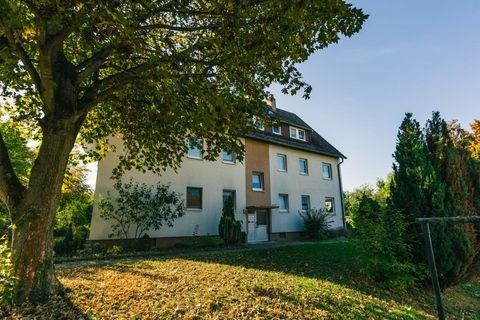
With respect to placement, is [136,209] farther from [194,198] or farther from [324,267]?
[324,267]

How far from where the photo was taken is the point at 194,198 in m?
17.0

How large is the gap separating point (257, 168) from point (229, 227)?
5.12 metres

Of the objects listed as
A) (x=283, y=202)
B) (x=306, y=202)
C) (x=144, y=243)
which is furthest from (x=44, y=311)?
(x=306, y=202)

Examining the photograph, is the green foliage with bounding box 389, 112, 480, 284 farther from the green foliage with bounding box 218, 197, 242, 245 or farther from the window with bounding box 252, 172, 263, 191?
the window with bounding box 252, 172, 263, 191

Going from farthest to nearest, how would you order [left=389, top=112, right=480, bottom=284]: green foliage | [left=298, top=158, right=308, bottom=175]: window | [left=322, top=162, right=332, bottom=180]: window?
[left=322, top=162, right=332, bottom=180]: window, [left=298, top=158, right=308, bottom=175]: window, [left=389, top=112, right=480, bottom=284]: green foliage

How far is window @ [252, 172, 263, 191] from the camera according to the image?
19891 mm

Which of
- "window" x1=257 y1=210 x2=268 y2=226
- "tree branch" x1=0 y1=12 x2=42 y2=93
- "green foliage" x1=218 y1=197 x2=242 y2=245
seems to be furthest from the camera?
"window" x1=257 y1=210 x2=268 y2=226

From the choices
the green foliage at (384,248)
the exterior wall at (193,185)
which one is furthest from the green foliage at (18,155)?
the green foliage at (384,248)

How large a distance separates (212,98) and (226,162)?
13841mm

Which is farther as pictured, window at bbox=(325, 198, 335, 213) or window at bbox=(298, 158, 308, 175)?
window at bbox=(325, 198, 335, 213)

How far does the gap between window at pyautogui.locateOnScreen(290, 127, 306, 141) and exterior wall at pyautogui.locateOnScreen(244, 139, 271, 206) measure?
3.94 m

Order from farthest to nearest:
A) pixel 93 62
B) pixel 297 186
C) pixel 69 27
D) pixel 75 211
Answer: pixel 297 186 < pixel 75 211 < pixel 93 62 < pixel 69 27

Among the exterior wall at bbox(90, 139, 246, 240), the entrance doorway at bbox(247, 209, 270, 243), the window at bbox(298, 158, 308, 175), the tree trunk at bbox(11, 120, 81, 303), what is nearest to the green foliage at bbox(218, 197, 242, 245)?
the exterior wall at bbox(90, 139, 246, 240)

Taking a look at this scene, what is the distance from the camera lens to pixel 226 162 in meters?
18.6
